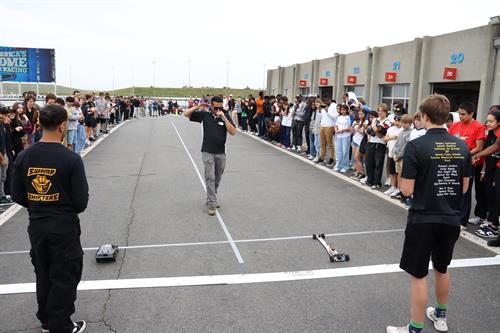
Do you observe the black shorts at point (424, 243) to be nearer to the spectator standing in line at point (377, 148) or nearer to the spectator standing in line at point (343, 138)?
the spectator standing in line at point (377, 148)

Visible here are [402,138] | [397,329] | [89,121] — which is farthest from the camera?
[89,121]

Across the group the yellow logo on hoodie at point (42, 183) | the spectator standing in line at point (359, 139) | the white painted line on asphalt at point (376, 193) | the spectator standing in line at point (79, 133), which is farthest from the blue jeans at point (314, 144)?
the yellow logo on hoodie at point (42, 183)

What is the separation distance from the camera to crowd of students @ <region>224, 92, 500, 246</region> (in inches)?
263

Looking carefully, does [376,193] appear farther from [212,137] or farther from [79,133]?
[79,133]

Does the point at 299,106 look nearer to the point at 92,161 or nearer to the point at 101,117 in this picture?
the point at 92,161

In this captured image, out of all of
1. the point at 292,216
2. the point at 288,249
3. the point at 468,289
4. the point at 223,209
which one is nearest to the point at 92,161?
the point at 223,209

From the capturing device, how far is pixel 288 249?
5883 millimetres

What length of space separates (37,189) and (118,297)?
1.56 meters

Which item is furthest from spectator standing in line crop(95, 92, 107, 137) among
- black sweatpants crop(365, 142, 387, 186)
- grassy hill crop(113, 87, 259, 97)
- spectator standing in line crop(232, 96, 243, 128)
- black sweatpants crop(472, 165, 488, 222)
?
grassy hill crop(113, 87, 259, 97)

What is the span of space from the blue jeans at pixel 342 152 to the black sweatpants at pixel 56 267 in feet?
30.1

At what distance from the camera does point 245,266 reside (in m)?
5.30

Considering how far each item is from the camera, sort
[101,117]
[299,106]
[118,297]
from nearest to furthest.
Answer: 1. [118,297]
2. [299,106]
3. [101,117]

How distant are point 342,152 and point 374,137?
214cm

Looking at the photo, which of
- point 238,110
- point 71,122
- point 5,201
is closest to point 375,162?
point 5,201
